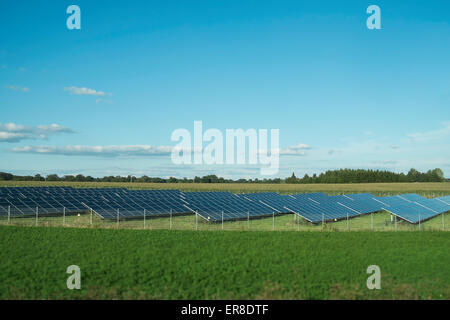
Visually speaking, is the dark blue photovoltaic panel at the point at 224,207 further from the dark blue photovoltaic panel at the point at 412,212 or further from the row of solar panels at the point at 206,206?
the dark blue photovoltaic panel at the point at 412,212

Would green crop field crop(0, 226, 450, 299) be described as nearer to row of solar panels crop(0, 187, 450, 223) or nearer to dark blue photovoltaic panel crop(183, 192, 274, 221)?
row of solar panels crop(0, 187, 450, 223)

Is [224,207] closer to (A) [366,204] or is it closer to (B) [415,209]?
(A) [366,204]

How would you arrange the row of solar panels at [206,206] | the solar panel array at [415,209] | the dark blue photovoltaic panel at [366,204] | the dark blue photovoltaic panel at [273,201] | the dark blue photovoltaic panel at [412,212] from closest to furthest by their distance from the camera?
the row of solar panels at [206,206], the dark blue photovoltaic panel at [412,212], the solar panel array at [415,209], the dark blue photovoltaic panel at [273,201], the dark blue photovoltaic panel at [366,204]

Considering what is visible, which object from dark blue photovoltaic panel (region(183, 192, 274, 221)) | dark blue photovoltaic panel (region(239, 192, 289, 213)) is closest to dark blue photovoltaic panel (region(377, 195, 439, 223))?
dark blue photovoltaic panel (region(239, 192, 289, 213))

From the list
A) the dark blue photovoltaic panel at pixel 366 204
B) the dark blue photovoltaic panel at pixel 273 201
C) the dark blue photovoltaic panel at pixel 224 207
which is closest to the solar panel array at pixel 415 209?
the dark blue photovoltaic panel at pixel 366 204

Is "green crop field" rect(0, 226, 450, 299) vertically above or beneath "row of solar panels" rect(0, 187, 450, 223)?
beneath

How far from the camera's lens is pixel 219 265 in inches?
624

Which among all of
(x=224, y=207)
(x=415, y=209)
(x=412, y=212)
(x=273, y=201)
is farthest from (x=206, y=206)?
(x=415, y=209)

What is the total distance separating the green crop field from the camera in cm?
1234

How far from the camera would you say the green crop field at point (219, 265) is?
12.3m
